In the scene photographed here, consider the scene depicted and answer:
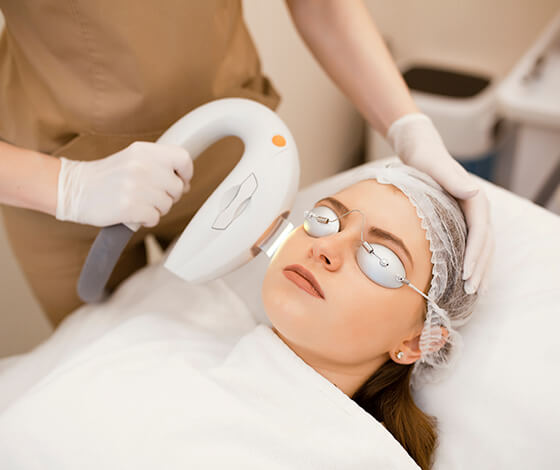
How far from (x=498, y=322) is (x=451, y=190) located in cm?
27

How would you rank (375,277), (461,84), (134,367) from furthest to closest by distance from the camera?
(461,84) < (134,367) < (375,277)

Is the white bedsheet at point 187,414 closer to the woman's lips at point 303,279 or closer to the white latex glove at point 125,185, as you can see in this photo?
the woman's lips at point 303,279

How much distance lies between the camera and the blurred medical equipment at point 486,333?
925mm

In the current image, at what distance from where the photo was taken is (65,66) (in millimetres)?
974

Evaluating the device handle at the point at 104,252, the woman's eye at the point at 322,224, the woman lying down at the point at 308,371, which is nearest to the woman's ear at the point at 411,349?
the woman lying down at the point at 308,371

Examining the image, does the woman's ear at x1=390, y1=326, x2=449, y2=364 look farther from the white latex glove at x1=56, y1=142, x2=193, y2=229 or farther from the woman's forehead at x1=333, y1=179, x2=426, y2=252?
the white latex glove at x1=56, y1=142, x2=193, y2=229

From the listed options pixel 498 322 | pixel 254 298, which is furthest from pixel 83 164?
→ pixel 498 322

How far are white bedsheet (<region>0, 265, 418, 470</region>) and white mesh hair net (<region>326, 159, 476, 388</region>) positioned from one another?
182 mm

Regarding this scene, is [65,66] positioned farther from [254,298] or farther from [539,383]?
[539,383]

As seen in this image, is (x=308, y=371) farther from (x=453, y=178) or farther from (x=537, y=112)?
(x=537, y=112)

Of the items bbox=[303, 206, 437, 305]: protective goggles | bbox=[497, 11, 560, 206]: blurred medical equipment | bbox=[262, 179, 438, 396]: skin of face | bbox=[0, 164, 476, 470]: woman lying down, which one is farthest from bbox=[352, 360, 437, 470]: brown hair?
bbox=[497, 11, 560, 206]: blurred medical equipment

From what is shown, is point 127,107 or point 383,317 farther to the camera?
point 127,107

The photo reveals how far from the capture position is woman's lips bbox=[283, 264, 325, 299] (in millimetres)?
895

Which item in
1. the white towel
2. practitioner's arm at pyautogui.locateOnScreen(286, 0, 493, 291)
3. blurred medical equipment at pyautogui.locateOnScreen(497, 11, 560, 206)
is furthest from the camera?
blurred medical equipment at pyautogui.locateOnScreen(497, 11, 560, 206)
